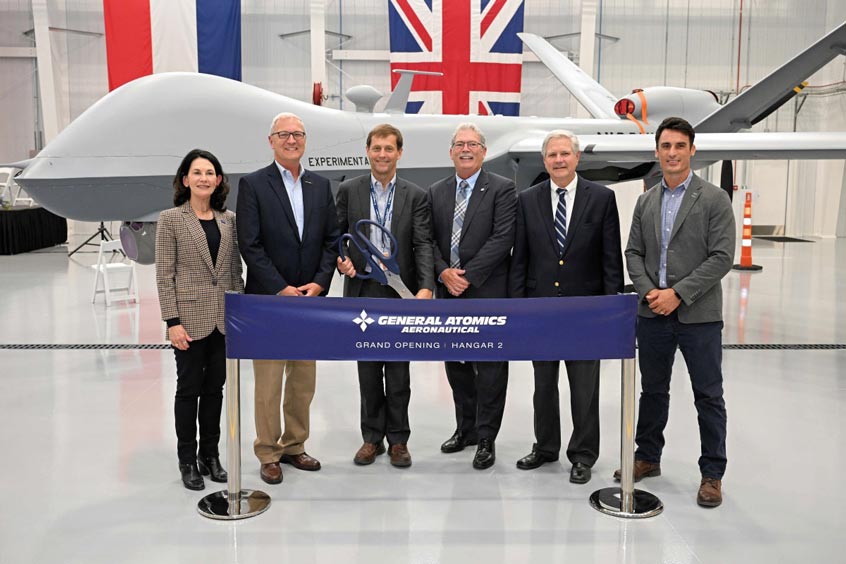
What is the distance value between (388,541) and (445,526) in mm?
304

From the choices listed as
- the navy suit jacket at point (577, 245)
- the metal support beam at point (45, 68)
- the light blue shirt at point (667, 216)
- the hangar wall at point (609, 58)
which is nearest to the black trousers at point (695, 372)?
the light blue shirt at point (667, 216)

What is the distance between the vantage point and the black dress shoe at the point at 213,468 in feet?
12.8

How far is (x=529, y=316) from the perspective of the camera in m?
3.43

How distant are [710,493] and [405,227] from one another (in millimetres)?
2154

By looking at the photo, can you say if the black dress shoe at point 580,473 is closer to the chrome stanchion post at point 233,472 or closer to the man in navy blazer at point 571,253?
the man in navy blazer at point 571,253

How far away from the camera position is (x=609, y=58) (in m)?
19.3

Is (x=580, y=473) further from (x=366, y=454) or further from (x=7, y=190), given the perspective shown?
(x=7, y=190)

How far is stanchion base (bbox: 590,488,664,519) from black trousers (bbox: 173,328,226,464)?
2.08m

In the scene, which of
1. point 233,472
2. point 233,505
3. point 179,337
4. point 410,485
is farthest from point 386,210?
point 233,505

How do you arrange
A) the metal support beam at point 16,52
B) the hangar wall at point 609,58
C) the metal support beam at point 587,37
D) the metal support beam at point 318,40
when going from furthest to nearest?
the hangar wall at point 609,58 → the metal support beam at point 16,52 → the metal support beam at point 587,37 → the metal support beam at point 318,40

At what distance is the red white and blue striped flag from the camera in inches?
580

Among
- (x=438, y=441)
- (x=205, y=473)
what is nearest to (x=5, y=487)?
(x=205, y=473)

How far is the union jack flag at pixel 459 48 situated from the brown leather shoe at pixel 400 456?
39.4 ft

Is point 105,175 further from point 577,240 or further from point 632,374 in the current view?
point 632,374
